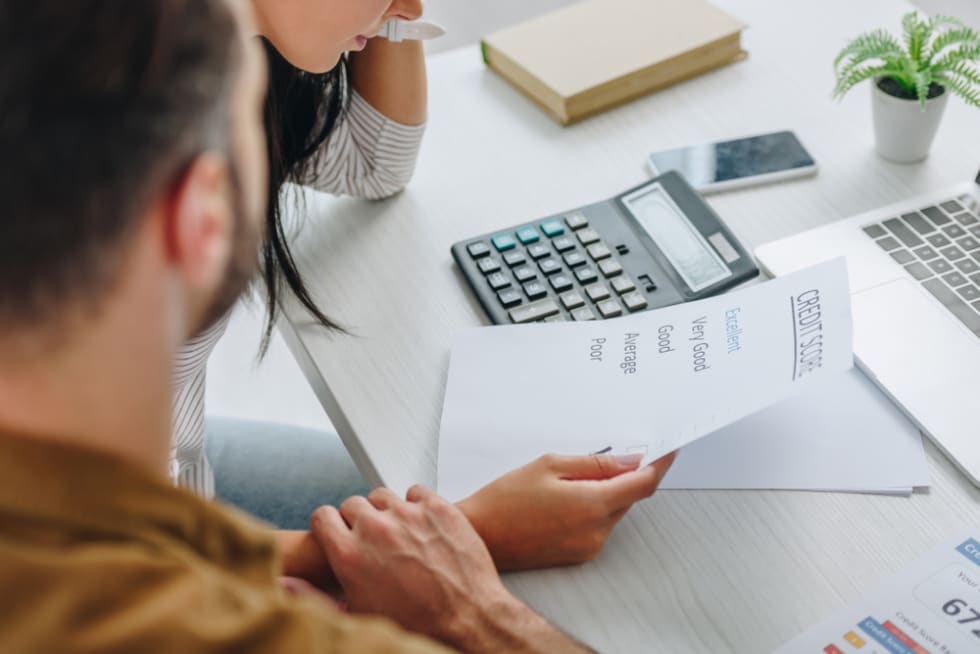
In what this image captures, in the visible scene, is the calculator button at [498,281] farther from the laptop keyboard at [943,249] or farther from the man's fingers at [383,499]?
the laptop keyboard at [943,249]

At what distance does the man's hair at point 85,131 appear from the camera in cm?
40

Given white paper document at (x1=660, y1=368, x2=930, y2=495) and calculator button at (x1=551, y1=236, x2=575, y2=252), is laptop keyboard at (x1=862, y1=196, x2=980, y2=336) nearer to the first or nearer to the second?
white paper document at (x1=660, y1=368, x2=930, y2=495)

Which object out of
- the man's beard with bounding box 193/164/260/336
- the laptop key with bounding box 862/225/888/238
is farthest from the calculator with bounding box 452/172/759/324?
the man's beard with bounding box 193/164/260/336

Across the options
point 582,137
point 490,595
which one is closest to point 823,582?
point 490,595

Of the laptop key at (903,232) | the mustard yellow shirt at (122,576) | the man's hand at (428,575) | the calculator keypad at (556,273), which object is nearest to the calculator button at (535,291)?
the calculator keypad at (556,273)

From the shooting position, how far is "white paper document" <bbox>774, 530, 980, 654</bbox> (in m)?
0.65

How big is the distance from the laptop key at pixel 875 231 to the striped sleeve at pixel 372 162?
1.45 feet

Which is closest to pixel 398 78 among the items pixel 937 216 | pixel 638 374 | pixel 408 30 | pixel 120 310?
pixel 408 30

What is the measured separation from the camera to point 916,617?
664 mm

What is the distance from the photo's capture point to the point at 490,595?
2.25 feet

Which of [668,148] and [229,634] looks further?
[668,148]

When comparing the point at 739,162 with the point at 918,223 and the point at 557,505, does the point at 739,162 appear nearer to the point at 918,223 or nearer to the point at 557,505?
the point at 918,223

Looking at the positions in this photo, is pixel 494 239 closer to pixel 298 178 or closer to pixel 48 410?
pixel 298 178

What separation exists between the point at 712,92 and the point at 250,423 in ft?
2.05
